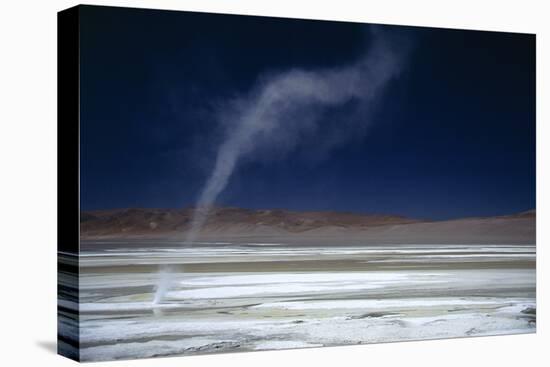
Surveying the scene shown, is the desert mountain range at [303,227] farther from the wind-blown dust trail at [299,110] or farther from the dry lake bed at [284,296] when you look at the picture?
the wind-blown dust trail at [299,110]

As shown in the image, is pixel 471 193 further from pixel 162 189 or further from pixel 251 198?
pixel 162 189

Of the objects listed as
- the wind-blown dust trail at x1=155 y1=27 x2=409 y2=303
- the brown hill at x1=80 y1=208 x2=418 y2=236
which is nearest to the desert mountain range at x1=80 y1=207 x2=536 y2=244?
the brown hill at x1=80 y1=208 x2=418 y2=236

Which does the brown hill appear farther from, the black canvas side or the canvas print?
the black canvas side

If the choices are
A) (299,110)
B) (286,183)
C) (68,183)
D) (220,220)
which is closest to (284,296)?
(220,220)

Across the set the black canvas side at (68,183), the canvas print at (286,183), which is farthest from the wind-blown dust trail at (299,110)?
the black canvas side at (68,183)

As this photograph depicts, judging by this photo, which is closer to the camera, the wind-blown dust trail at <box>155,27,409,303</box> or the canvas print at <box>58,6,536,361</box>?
the canvas print at <box>58,6,536,361</box>

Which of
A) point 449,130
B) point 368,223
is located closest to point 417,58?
point 449,130
